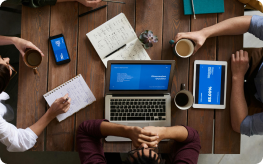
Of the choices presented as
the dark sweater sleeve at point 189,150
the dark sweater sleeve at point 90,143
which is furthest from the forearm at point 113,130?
the dark sweater sleeve at point 189,150

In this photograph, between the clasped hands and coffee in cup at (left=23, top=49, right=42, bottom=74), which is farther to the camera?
coffee in cup at (left=23, top=49, right=42, bottom=74)

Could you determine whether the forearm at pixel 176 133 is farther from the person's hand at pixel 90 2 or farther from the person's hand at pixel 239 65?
the person's hand at pixel 90 2

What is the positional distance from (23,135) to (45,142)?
0.41 ft

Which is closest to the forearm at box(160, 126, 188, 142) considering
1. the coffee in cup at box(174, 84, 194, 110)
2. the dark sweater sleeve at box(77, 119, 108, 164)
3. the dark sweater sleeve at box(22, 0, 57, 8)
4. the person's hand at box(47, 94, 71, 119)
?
the coffee in cup at box(174, 84, 194, 110)

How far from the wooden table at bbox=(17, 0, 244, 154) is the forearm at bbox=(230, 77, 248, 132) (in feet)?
0.10

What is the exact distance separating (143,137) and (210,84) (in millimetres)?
517

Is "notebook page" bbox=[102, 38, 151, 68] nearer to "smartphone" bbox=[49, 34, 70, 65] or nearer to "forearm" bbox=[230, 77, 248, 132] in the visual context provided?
"smartphone" bbox=[49, 34, 70, 65]

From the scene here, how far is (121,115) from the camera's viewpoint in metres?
0.98

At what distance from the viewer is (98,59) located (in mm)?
1010

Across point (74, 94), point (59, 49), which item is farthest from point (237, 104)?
point (59, 49)

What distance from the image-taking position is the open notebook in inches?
39.3

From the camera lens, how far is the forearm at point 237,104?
3.19 feet

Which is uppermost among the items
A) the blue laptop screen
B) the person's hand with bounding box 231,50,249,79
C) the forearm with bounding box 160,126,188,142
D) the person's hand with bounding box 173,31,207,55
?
the person's hand with bounding box 173,31,207,55

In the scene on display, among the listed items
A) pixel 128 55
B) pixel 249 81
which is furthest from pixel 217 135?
pixel 128 55
